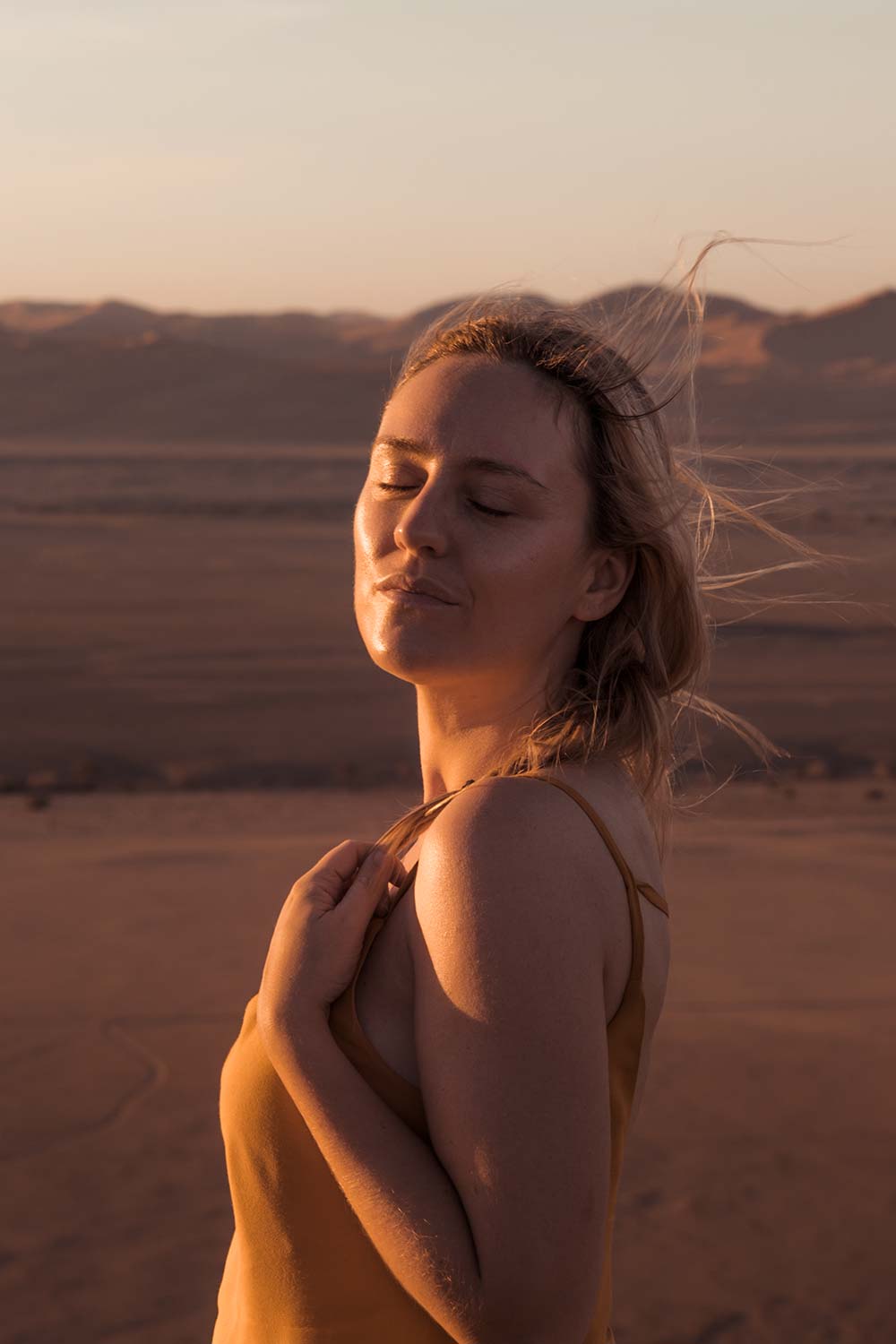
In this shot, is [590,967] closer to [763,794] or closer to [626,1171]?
[626,1171]

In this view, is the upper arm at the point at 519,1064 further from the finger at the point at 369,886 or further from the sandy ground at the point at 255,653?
→ the sandy ground at the point at 255,653

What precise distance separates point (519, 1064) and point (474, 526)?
0.60 m

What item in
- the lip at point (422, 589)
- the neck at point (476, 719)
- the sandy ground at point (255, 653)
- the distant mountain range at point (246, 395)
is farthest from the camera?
the distant mountain range at point (246, 395)

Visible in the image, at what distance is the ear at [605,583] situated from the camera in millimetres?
1762

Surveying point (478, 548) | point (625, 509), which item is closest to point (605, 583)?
point (625, 509)

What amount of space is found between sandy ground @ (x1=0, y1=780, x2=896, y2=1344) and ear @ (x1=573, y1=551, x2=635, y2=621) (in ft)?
9.20

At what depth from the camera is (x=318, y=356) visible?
11188 cm

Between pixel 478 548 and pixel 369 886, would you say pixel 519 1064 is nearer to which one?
pixel 369 886

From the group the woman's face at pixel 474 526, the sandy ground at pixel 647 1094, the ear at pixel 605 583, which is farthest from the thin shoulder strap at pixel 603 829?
the sandy ground at pixel 647 1094

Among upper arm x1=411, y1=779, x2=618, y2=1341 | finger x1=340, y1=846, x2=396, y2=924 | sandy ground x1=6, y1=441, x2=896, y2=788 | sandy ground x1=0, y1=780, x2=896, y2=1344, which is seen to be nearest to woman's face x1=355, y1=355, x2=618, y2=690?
finger x1=340, y1=846, x2=396, y2=924

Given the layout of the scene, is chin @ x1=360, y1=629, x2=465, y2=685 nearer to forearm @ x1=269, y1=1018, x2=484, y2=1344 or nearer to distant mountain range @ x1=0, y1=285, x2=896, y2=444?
forearm @ x1=269, y1=1018, x2=484, y2=1344

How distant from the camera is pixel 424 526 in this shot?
5.37 feet

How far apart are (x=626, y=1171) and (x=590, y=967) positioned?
11.9 feet

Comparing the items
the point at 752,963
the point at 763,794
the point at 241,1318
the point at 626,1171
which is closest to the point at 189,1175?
the point at 626,1171
